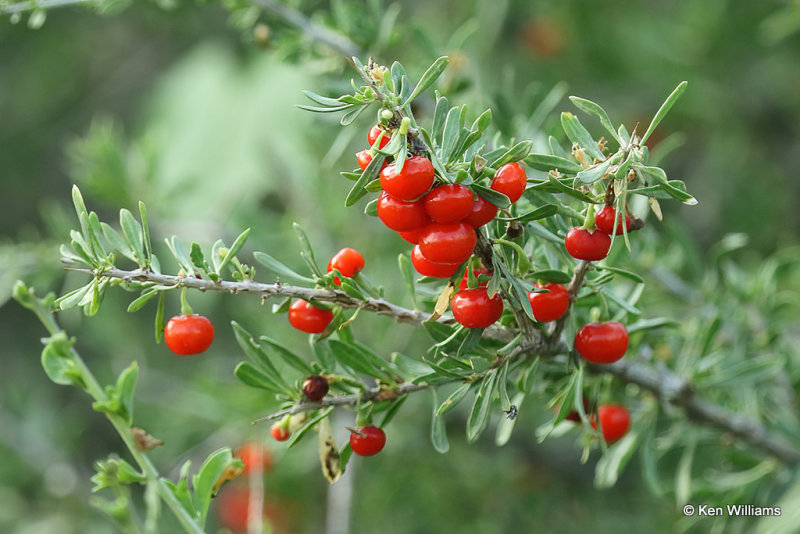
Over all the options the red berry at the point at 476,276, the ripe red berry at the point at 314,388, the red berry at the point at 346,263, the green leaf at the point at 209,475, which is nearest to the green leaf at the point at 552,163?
the red berry at the point at 476,276

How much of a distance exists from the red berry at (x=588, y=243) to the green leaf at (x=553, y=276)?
0.06 metres

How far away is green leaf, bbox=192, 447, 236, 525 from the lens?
0.81m

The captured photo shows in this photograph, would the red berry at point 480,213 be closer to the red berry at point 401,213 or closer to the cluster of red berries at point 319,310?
the red berry at point 401,213

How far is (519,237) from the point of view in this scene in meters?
0.74

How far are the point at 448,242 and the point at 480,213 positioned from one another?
0.05 meters

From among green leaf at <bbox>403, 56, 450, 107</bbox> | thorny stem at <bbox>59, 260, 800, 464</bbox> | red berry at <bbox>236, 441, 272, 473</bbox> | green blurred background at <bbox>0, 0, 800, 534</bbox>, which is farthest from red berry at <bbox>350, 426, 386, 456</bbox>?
red berry at <bbox>236, 441, 272, 473</bbox>

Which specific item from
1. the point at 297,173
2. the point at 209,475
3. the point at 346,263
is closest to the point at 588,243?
the point at 346,263

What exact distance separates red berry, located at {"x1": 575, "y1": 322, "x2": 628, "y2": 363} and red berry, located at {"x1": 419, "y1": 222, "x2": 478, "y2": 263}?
22 centimetres

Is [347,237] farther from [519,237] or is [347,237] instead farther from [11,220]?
[11,220]

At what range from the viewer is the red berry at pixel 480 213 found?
0.66 m

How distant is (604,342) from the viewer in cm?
78

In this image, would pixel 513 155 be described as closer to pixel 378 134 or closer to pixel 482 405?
pixel 378 134

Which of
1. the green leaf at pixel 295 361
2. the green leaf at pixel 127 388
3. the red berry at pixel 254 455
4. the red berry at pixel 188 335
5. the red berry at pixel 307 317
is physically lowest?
the red berry at pixel 254 455

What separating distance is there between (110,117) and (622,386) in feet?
9.68
